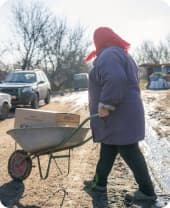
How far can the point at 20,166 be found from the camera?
16.1 ft

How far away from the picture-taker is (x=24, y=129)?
14.9 feet

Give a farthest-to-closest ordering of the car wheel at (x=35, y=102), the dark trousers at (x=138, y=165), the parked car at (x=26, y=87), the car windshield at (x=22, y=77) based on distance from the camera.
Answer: the car windshield at (x=22, y=77)
the car wheel at (x=35, y=102)
the parked car at (x=26, y=87)
the dark trousers at (x=138, y=165)

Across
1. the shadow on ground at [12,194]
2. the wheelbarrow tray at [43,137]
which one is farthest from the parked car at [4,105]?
the wheelbarrow tray at [43,137]

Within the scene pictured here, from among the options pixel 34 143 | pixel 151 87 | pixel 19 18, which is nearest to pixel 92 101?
pixel 34 143

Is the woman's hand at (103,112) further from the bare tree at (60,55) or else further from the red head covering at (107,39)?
the bare tree at (60,55)

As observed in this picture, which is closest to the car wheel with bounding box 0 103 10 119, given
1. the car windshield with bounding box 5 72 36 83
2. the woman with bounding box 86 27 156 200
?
the car windshield with bounding box 5 72 36 83

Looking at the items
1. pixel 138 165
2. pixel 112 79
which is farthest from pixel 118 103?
pixel 138 165

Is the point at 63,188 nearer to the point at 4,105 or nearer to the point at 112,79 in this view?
the point at 112,79

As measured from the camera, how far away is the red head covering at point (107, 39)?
417cm

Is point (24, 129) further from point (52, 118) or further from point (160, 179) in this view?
point (160, 179)

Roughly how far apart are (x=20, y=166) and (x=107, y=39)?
1939mm

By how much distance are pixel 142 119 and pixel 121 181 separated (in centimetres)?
108

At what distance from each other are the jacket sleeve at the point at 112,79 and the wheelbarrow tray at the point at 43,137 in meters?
0.78

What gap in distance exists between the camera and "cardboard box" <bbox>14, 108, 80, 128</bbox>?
15.5ft
